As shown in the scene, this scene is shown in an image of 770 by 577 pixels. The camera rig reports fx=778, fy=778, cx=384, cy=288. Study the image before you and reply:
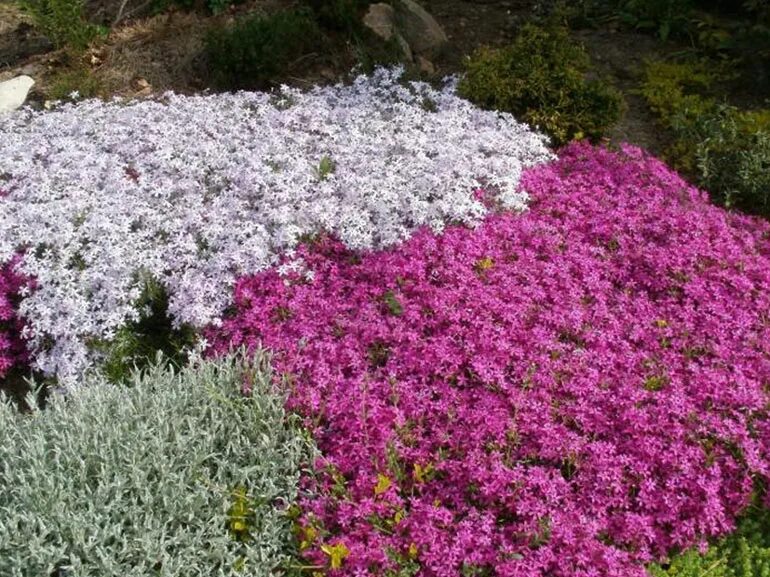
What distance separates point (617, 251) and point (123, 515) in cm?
348

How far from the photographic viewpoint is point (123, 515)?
142 inches

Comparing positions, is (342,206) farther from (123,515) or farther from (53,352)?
(123,515)

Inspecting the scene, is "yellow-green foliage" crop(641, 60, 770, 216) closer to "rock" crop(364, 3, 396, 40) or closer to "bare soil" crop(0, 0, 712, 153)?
"bare soil" crop(0, 0, 712, 153)

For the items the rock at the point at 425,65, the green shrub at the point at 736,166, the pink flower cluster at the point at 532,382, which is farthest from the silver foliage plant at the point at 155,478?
the rock at the point at 425,65

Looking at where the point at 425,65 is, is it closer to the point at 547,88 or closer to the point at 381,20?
the point at 381,20

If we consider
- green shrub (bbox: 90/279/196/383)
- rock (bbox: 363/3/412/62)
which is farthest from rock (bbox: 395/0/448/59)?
green shrub (bbox: 90/279/196/383)

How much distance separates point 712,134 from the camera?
650 centimetres

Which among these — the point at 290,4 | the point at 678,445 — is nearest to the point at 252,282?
the point at 678,445

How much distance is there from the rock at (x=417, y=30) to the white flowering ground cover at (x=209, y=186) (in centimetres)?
161

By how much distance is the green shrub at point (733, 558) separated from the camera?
145 inches

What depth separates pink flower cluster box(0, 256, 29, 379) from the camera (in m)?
5.02

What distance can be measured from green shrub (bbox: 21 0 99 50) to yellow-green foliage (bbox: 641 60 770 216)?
5641mm

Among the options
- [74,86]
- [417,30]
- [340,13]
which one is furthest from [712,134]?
[74,86]

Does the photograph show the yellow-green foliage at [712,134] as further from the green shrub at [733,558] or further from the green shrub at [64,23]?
the green shrub at [64,23]
